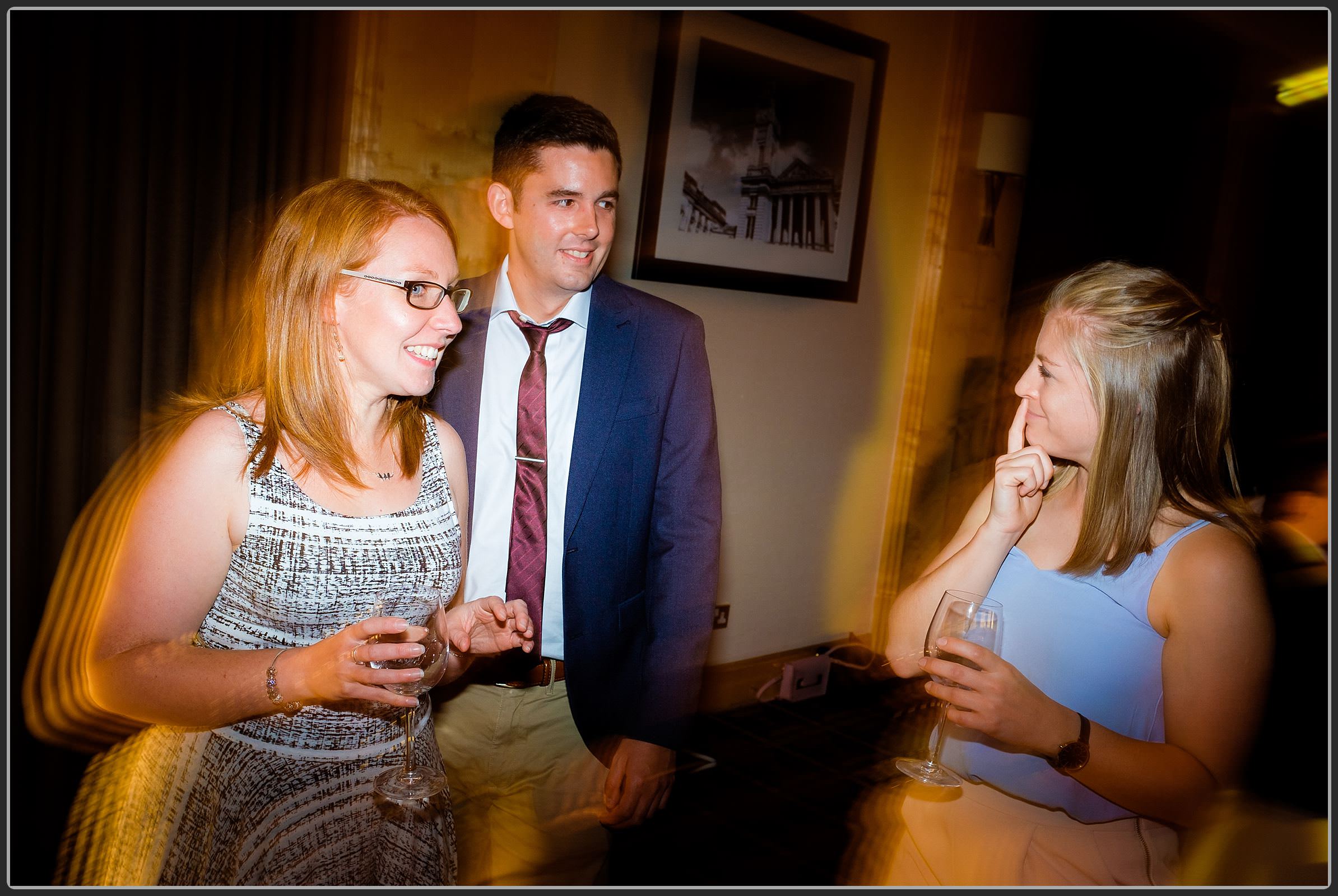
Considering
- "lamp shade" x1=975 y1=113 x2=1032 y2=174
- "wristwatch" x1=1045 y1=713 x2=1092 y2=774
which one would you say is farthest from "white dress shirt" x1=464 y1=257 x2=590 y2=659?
"lamp shade" x1=975 y1=113 x2=1032 y2=174

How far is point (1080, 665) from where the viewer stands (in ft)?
4.36

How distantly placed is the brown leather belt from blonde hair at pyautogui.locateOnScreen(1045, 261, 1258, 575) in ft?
3.47

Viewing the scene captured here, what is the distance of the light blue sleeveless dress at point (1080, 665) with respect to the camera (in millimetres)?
1275

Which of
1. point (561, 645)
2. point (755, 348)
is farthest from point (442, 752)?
point (755, 348)

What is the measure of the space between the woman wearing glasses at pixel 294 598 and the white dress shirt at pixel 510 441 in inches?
12.3

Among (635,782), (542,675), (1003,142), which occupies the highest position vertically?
(1003,142)

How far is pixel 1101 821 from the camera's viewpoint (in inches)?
50.3

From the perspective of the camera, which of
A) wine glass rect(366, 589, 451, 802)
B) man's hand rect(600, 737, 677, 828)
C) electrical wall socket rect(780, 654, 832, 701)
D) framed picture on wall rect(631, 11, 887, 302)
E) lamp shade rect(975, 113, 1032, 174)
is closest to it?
wine glass rect(366, 589, 451, 802)

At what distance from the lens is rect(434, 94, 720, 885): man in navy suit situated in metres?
1.76

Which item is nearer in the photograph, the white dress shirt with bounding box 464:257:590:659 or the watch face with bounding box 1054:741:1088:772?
the watch face with bounding box 1054:741:1088:772

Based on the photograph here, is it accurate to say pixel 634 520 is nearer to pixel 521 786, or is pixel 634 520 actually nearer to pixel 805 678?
pixel 521 786

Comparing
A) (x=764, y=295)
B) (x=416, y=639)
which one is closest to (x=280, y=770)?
(x=416, y=639)

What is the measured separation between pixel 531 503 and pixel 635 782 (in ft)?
2.02

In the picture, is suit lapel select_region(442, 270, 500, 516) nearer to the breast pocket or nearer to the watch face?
the breast pocket
